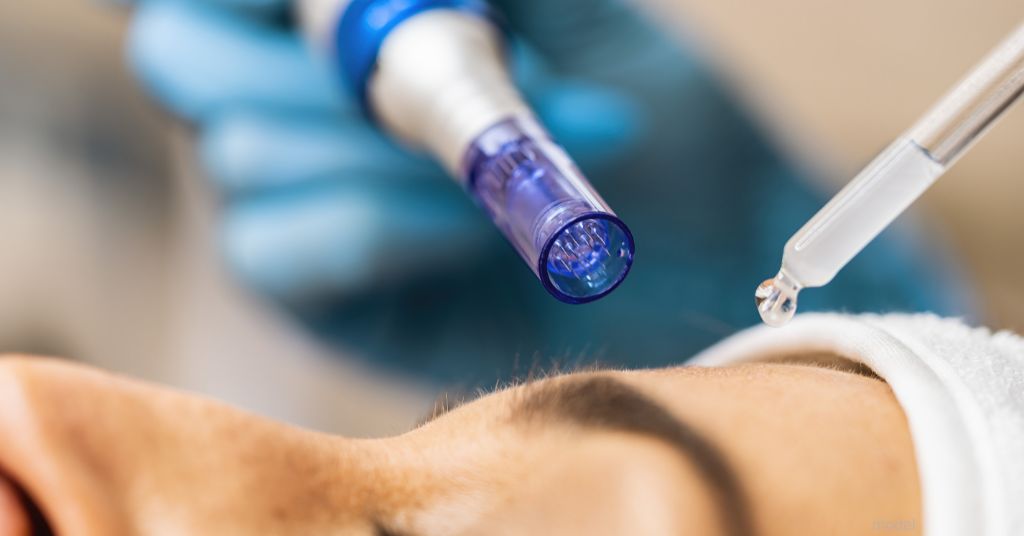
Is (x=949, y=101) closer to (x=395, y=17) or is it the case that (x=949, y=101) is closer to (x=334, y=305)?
(x=395, y=17)

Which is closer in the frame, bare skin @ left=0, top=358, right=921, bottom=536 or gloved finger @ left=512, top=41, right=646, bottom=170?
bare skin @ left=0, top=358, right=921, bottom=536

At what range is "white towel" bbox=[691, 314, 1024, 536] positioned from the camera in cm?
38

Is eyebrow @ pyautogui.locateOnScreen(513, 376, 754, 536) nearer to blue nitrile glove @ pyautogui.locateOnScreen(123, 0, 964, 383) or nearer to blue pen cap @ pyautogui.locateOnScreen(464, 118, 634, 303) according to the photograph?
blue pen cap @ pyautogui.locateOnScreen(464, 118, 634, 303)

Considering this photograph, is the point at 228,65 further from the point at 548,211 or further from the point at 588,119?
the point at 548,211

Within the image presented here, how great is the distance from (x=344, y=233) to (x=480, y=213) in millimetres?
122

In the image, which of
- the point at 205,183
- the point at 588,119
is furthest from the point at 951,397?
the point at 205,183

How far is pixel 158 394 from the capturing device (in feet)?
1.43

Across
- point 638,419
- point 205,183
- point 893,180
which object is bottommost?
point 205,183

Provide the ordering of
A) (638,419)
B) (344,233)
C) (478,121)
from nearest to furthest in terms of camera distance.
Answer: (638,419) → (478,121) → (344,233)

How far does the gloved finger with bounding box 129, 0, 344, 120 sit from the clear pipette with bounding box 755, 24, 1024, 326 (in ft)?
1.60

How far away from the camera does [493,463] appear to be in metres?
0.43

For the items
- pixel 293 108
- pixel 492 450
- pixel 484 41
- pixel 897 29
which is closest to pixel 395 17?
pixel 484 41

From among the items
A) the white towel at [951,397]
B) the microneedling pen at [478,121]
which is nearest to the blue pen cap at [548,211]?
the microneedling pen at [478,121]

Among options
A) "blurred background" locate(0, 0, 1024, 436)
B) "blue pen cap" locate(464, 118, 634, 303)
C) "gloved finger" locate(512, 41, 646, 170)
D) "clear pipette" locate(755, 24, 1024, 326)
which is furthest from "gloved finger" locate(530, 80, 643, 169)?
"clear pipette" locate(755, 24, 1024, 326)
